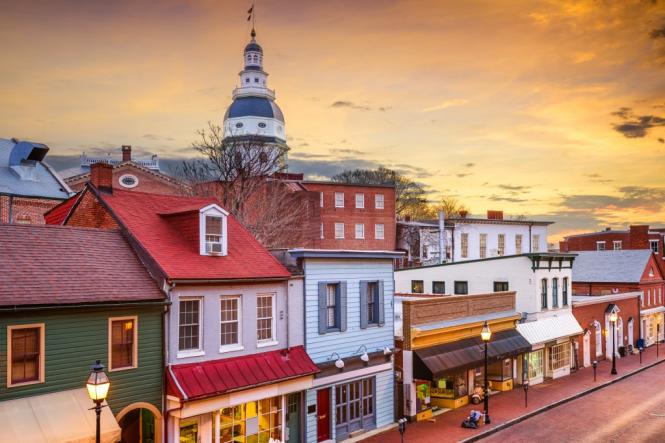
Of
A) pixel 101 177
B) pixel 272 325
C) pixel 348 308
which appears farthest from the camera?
pixel 348 308

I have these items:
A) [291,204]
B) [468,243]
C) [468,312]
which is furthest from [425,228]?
[468,312]

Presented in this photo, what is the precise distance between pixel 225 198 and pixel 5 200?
14975 mm

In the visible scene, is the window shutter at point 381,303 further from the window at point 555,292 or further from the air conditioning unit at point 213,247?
the window at point 555,292

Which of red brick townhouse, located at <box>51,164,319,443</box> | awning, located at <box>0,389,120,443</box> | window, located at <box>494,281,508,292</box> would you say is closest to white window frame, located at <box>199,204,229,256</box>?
red brick townhouse, located at <box>51,164,319,443</box>

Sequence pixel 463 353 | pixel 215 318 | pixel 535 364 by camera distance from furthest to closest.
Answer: pixel 535 364
pixel 463 353
pixel 215 318

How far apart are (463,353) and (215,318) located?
A: 45.0 ft

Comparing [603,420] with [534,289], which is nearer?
[603,420]

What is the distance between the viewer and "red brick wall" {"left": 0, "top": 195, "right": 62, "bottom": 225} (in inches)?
1651

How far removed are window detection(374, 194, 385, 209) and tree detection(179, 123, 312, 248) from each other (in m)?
14.3

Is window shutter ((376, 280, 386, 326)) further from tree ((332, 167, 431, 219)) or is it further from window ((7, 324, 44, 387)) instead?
tree ((332, 167, 431, 219))

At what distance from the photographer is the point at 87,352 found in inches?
617

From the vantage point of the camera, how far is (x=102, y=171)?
67.5 ft

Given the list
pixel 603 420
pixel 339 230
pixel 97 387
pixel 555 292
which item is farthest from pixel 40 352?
pixel 339 230

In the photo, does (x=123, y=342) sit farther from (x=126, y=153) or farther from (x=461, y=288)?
(x=126, y=153)
